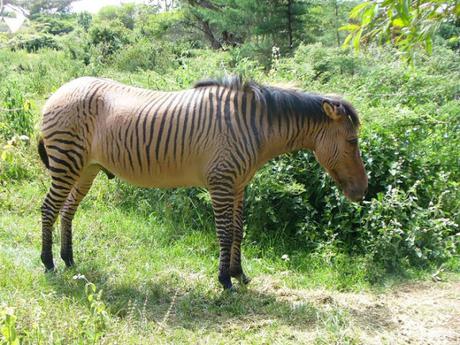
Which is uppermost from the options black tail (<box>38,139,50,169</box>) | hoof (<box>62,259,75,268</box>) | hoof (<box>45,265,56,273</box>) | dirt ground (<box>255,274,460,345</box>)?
black tail (<box>38,139,50,169</box>)

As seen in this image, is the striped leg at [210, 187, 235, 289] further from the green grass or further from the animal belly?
the animal belly

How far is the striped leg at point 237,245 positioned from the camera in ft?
17.0

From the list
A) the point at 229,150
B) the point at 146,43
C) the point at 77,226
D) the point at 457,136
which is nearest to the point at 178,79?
the point at 77,226

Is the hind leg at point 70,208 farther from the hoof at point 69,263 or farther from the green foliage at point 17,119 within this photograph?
the green foliage at point 17,119

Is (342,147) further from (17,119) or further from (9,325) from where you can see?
(17,119)

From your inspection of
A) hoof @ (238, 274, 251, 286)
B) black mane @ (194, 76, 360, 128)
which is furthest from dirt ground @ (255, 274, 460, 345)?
black mane @ (194, 76, 360, 128)

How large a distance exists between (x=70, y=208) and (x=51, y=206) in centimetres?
29

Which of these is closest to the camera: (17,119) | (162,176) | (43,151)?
(162,176)

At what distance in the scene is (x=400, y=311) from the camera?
15.3ft

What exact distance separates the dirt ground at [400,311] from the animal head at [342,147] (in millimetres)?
1032

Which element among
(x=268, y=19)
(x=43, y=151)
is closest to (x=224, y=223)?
(x=43, y=151)

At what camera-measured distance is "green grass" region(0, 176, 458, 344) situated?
3943 mm

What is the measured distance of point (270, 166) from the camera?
6379mm

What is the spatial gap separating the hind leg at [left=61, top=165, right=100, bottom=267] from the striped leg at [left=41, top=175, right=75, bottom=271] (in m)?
0.21
